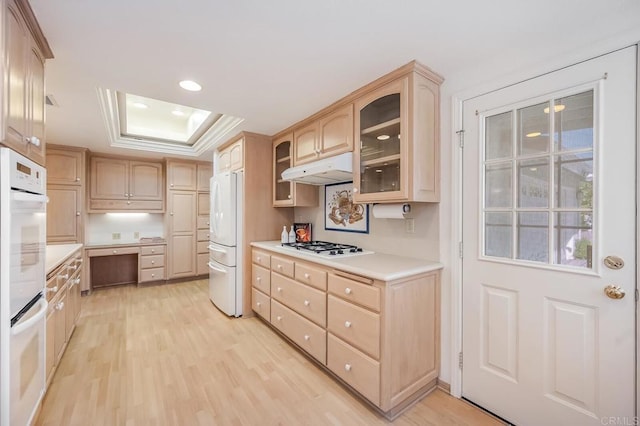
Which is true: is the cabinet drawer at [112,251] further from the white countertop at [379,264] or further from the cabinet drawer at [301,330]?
the white countertop at [379,264]

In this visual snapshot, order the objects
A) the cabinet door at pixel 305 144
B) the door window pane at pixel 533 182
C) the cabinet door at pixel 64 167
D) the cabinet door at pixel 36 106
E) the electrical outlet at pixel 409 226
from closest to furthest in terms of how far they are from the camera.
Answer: the cabinet door at pixel 36 106 < the door window pane at pixel 533 182 < the electrical outlet at pixel 409 226 < the cabinet door at pixel 305 144 < the cabinet door at pixel 64 167

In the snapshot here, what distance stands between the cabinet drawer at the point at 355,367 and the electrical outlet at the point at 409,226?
0.99 meters

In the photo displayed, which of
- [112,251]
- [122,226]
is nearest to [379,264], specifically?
[112,251]

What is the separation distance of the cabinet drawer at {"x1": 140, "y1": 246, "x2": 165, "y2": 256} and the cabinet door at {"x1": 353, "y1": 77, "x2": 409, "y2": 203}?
13.2 ft

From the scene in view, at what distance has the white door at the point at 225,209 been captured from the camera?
333 centimetres

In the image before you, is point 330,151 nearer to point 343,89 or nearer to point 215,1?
point 343,89

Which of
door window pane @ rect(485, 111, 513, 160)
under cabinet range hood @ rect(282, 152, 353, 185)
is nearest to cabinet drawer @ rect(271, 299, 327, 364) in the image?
under cabinet range hood @ rect(282, 152, 353, 185)

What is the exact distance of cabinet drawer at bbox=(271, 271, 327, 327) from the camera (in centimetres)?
220

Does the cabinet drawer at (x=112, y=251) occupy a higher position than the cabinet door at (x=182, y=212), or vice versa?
the cabinet door at (x=182, y=212)

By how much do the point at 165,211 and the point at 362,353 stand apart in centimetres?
448

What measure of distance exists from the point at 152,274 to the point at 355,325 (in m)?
4.21

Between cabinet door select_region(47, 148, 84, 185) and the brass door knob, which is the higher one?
cabinet door select_region(47, 148, 84, 185)

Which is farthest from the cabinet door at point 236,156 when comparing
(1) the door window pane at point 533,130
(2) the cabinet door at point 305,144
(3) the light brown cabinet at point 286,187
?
(1) the door window pane at point 533,130

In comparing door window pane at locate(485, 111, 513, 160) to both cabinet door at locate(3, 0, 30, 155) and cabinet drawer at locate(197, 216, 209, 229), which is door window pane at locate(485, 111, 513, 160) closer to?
cabinet door at locate(3, 0, 30, 155)
